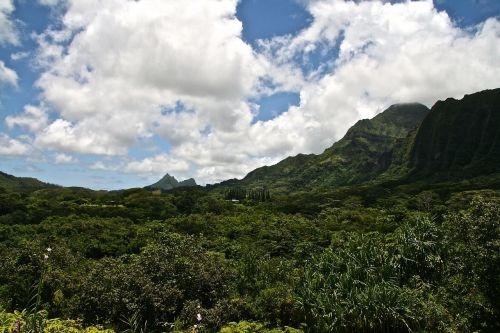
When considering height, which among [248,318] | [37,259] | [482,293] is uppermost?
[37,259]

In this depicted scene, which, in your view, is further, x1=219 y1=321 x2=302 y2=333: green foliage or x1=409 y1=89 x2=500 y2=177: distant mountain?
x1=409 y1=89 x2=500 y2=177: distant mountain

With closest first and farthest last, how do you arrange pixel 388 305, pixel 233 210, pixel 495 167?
pixel 388 305
pixel 233 210
pixel 495 167

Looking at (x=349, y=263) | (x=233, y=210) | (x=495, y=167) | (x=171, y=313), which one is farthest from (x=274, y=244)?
(x=495, y=167)

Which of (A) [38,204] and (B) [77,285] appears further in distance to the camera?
(A) [38,204]

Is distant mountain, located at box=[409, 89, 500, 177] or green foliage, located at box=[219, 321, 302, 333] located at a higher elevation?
distant mountain, located at box=[409, 89, 500, 177]

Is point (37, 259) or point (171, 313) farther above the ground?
point (37, 259)

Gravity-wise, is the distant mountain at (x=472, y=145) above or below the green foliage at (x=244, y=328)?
above

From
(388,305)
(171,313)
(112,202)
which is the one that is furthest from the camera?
(112,202)

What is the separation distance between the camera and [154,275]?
1816 centimetres

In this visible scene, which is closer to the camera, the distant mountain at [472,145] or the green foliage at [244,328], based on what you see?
the green foliage at [244,328]

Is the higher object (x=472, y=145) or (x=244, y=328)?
(x=472, y=145)

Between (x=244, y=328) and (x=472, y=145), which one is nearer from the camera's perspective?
(x=244, y=328)

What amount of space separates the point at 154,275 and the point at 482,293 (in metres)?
13.8

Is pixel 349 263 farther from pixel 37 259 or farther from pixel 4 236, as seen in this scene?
pixel 4 236
